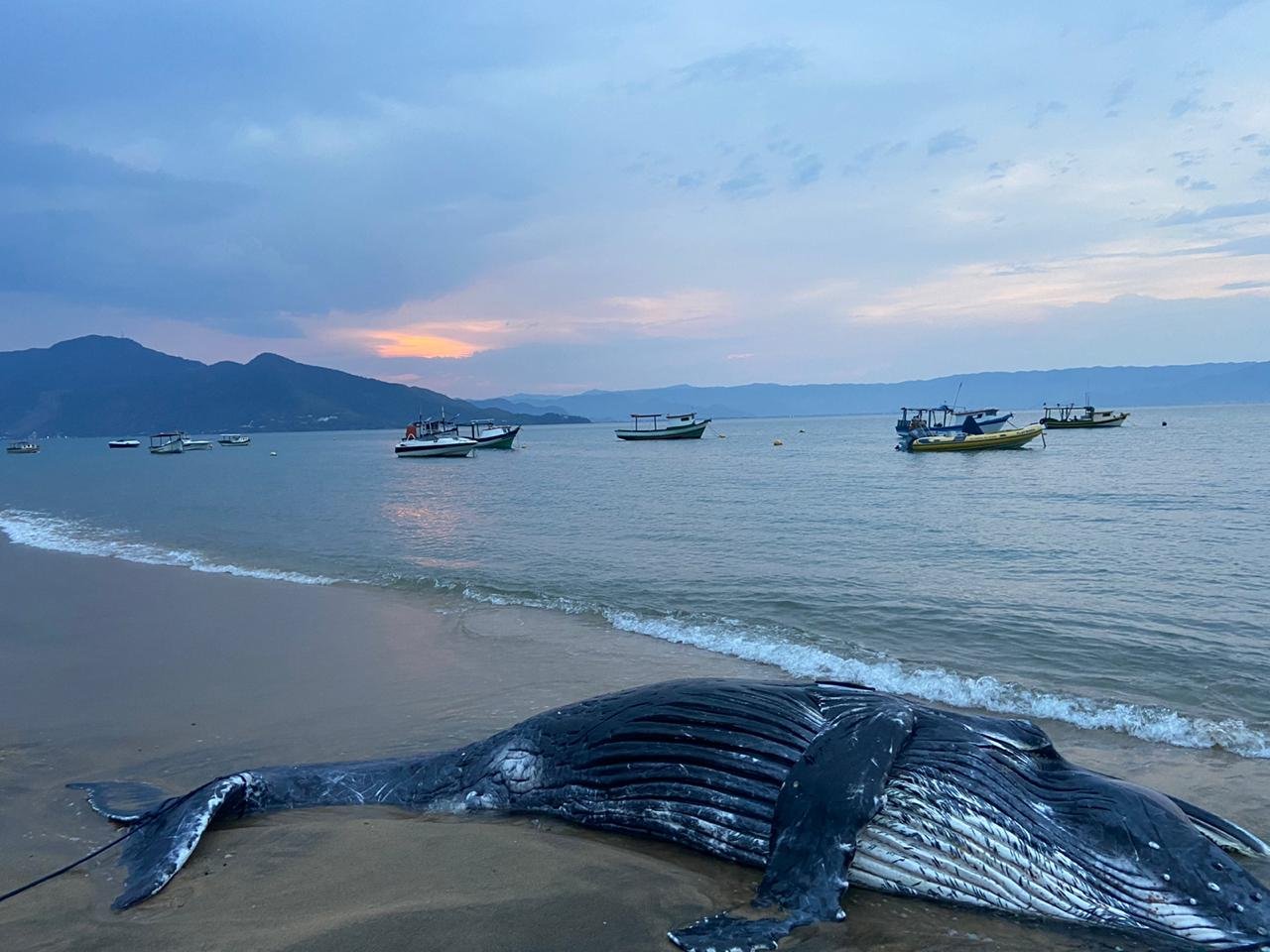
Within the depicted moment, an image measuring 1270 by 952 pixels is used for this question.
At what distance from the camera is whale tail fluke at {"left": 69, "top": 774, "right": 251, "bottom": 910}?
5.12 metres

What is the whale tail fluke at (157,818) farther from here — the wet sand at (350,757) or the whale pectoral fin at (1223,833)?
the whale pectoral fin at (1223,833)

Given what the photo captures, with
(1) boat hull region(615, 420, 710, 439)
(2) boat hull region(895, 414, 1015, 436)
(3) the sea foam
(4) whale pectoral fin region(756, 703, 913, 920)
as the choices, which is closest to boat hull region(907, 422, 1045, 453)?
(2) boat hull region(895, 414, 1015, 436)

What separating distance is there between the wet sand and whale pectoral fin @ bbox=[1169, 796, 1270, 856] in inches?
5.5

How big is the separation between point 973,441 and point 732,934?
229 ft

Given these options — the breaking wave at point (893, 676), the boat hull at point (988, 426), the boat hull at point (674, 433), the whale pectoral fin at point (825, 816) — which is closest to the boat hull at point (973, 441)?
the boat hull at point (988, 426)

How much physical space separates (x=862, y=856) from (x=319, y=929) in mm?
3130

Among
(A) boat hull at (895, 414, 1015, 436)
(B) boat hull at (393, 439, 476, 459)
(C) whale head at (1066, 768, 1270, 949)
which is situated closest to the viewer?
(C) whale head at (1066, 768, 1270, 949)

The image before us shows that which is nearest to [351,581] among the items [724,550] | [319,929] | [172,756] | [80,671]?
[80,671]

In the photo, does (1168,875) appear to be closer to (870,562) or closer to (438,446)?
(870,562)

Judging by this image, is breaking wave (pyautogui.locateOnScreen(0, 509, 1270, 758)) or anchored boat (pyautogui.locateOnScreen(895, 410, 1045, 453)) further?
anchored boat (pyautogui.locateOnScreen(895, 410, 1045, 453))

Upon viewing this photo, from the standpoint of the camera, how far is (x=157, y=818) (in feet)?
19.5

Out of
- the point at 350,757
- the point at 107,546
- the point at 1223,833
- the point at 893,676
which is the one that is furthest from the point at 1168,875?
the point at 107,546

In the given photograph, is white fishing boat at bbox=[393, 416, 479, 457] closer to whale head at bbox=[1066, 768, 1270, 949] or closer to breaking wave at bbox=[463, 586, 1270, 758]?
breaking wave at bbox=[463, 586, 1270, 758]

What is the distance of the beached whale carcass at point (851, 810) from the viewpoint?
173 inches
